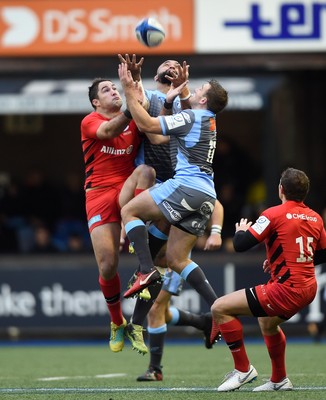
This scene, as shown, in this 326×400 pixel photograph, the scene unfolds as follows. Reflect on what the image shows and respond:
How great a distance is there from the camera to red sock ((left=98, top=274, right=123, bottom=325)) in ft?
33.8

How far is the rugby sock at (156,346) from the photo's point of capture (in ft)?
34.8

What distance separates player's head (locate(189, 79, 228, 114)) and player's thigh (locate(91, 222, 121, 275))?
1386mm

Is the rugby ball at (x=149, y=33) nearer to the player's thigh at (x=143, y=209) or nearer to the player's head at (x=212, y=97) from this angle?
the player's head at (x=212, y=97)

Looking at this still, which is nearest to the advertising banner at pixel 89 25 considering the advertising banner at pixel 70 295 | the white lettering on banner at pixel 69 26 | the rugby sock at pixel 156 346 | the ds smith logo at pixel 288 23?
the white lettering on banner at pixel 69 26

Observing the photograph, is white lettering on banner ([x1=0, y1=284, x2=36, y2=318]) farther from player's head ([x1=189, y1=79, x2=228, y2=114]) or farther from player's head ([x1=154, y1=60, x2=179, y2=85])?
player's head ([x1=189, y1=79, x2=228, y2=114])

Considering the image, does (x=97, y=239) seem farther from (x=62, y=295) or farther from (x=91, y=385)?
(x=62, y=295)

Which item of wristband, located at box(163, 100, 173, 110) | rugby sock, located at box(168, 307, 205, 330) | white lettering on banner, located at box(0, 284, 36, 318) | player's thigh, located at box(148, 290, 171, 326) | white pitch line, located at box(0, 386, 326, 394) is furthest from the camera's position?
white lettering on banner, located at box(0, 284, 36, 318)

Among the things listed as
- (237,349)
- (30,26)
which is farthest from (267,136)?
(237,349)

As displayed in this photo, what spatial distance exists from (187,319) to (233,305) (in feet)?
Result: 7.34

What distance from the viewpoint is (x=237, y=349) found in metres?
8.88

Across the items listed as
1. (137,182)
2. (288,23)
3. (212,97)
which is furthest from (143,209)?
(288,23)

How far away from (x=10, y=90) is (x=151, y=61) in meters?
2.19

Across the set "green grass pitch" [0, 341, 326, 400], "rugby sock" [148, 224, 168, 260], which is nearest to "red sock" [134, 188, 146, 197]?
"rugby sock" [148, 224, 168, 260]

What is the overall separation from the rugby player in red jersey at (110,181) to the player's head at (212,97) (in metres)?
0.85
